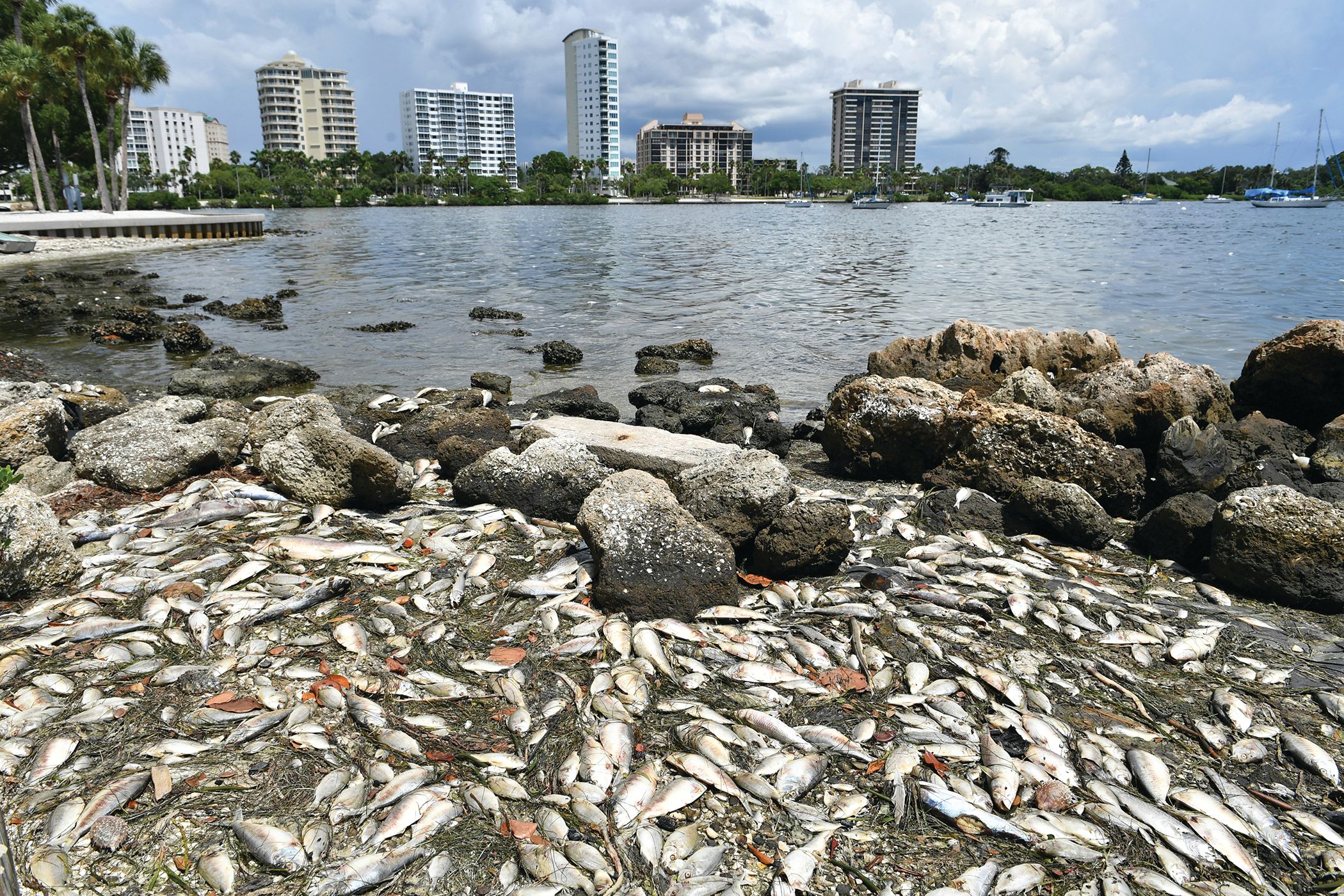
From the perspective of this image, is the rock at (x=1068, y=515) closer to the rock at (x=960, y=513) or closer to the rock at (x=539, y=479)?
the rock at (x=960, y=513)

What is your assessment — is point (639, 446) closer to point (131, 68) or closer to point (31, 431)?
point (31, 431)

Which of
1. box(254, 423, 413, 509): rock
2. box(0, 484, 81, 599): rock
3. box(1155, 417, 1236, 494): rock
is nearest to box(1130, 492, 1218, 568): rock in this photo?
box(1155, 417, 1236, 494): rock

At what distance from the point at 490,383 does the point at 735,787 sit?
11209mm

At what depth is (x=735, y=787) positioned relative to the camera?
10.9 feet

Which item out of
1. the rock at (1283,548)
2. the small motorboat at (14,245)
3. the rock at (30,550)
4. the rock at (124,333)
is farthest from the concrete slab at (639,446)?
the small motorboat at (14,245)

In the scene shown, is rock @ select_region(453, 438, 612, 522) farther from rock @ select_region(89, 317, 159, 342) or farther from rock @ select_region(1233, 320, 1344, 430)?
rock @ select_region(89, 317, 159, 342)

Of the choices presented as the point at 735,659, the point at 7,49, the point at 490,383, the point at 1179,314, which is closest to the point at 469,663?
the point at 735,659

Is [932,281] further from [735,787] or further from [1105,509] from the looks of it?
[735,787]

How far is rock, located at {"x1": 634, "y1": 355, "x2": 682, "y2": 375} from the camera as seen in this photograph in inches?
633

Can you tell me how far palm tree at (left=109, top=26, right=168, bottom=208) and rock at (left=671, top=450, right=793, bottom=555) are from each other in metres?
75.4

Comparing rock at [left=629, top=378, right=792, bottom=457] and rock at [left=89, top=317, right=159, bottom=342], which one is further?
rock at [left=89, top=317, right=159, bottom=342]

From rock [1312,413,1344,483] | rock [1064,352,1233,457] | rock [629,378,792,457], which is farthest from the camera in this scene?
rock [629,378,792,457]

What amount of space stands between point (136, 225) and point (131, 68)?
21.1 metres

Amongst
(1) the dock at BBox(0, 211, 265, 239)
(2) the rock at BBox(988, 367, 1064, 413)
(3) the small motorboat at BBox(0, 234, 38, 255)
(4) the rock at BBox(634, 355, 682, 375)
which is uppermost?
(1) the dock at BBox(0, 211, 265, 239)
